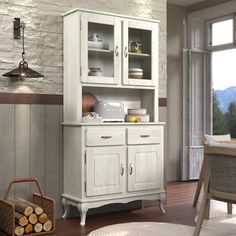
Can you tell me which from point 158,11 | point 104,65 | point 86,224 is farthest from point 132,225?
point 158,11

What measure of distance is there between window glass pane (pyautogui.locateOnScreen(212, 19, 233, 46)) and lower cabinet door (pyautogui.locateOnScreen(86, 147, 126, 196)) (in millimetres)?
3517

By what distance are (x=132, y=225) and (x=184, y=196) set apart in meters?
1.76

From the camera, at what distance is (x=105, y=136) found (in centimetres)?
430

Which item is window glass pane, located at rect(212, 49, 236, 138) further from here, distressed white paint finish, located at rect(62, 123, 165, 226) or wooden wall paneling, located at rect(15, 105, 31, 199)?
wooden wall paneling, located at rect(15, 105, 31, 199)

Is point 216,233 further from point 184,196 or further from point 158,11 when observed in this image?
point 158,11

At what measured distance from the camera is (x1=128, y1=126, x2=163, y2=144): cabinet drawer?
4.50 m

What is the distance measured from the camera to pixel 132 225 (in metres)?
4.16

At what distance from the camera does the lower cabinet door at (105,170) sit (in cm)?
422

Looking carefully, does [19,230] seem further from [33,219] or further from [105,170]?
[105,170]

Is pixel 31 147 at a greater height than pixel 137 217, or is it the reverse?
pixel 31 147

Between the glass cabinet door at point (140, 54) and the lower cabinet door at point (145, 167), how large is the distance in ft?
2.29

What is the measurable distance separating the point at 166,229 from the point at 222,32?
4.18 metres

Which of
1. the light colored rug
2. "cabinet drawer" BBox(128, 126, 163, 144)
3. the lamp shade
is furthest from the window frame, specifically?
the lamp shade

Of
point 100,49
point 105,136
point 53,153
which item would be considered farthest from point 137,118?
point 53,153
